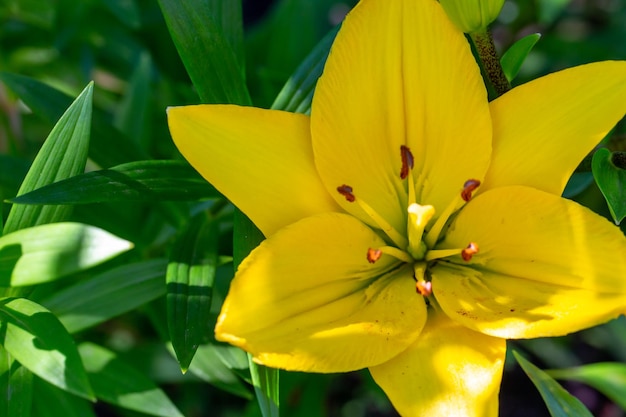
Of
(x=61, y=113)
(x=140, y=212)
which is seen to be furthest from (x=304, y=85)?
(x=140, y=212)

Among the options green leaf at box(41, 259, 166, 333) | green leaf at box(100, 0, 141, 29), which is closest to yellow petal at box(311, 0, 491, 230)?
green leaf at box(41, 259, 166, 333)

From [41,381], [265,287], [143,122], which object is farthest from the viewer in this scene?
[143,122]

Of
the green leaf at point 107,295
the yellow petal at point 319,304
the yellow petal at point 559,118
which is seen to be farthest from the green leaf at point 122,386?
the yellow petal at point 559,118

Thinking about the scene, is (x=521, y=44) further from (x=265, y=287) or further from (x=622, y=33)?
(x=622, y=33)

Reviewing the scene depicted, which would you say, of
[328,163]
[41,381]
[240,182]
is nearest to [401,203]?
[328,163]

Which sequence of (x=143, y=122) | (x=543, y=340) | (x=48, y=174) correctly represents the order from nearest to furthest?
1. (x=48, y=174)
2. (x=143, y=122)
3. (x=543, y=340)

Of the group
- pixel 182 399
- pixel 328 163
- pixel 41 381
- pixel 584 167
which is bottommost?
pixel 182 399

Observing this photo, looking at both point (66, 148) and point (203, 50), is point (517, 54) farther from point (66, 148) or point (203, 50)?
point (66, 148)

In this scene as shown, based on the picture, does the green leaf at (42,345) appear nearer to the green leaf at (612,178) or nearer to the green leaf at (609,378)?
the green leaf at (612,178)
